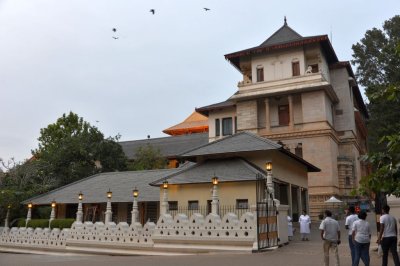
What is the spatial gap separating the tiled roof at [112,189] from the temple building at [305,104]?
43.8 feet

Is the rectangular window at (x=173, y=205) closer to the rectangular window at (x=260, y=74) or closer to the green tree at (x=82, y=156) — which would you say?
the green tree at (x=82, y=156)

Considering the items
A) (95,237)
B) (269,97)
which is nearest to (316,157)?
(269,97)

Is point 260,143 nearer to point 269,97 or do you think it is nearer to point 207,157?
point 207,157

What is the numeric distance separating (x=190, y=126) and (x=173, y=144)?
40.9 ft

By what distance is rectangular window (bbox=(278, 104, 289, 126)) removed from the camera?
42.7 metres

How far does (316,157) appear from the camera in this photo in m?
39.2

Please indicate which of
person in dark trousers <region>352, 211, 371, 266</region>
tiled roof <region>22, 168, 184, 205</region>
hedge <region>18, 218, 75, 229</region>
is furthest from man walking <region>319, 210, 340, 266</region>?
hedge <region>18, 218, 75, 229</region>

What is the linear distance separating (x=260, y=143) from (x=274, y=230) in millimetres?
7078

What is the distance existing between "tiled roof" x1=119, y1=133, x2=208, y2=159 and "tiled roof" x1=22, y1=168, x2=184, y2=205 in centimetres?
1910

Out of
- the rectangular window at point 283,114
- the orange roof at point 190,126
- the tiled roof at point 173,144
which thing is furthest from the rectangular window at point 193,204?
the orange roof at point 190,126

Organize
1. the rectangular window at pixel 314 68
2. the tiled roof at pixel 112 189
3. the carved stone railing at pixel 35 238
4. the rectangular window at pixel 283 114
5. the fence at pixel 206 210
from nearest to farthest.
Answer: the fence at pixel 206 210 < the carved stone railing at pixel 35 238 < the tiled roof at pixel 112 189 < the rectangular window at pixel 314 68 < the rectangular window at pixel 283 114

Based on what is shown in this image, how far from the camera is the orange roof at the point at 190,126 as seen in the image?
69.1 m

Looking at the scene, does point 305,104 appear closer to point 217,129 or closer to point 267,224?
point 217,129

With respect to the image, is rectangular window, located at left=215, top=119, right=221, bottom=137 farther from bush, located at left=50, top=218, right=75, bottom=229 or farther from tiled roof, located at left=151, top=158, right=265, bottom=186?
tiled roof, located at left=151, top=158, right=265, bottom=186
